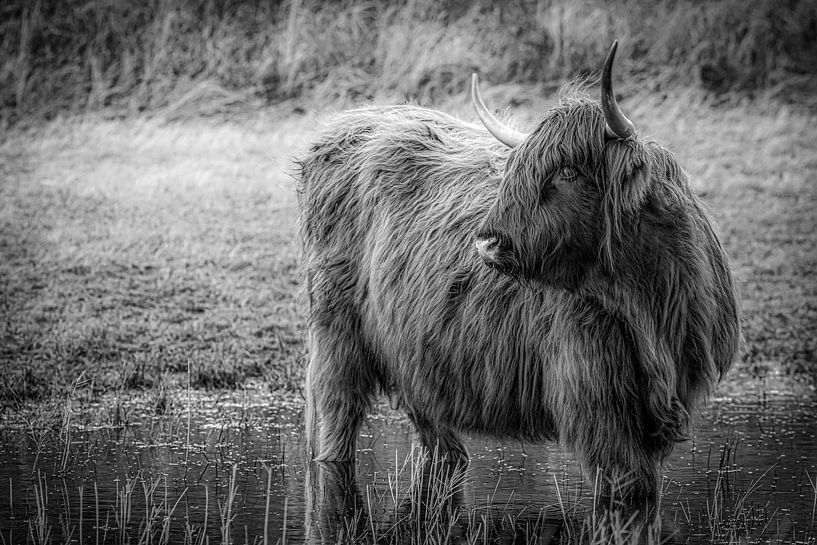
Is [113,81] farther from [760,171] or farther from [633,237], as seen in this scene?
[633,237]

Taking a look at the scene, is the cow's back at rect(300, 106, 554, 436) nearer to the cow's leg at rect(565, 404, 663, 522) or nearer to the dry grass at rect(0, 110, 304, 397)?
the cow's leg at rect(565, 404, 663, 522)

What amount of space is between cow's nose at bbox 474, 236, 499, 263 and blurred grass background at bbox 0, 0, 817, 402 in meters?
3.18

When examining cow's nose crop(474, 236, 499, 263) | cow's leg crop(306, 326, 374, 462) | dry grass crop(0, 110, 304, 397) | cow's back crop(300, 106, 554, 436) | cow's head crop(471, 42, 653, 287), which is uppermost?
cow's head crop(471, 42, 653, 287)

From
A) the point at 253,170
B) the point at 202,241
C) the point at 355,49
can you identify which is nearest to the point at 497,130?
the point at 202,241

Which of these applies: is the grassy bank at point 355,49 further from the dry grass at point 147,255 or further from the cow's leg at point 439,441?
the cow's leg at point 439,441

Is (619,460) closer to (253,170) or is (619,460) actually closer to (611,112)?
(611,112)

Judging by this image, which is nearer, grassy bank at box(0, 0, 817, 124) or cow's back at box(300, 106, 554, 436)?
cow's back at box(300, 106, 554, 436)

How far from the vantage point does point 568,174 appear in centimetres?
423

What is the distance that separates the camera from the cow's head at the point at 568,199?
13.7ft

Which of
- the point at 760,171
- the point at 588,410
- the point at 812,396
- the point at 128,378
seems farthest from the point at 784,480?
the point at 760,171

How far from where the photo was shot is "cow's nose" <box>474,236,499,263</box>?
4.16 metres

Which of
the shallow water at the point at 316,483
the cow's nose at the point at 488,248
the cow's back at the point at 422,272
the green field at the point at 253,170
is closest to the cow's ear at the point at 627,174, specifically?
the cow's nose at the point at 488,248

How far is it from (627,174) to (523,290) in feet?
2.32

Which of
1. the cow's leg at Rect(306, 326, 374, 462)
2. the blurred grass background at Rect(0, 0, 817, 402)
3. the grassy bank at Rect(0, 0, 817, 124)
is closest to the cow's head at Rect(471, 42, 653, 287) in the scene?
the cow's leg at Rect(306, 326, 374, 462)
